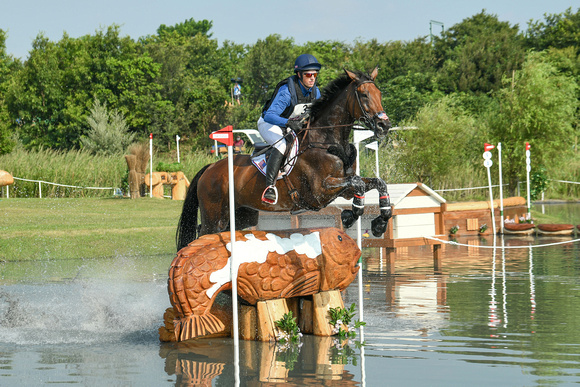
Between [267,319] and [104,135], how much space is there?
1225 inches

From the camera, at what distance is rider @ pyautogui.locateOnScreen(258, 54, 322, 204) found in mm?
6656

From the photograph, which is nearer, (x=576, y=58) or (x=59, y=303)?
(x=59, y=303)

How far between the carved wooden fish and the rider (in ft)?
1.70

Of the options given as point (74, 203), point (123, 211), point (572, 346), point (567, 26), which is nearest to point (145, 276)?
point (572, 346)

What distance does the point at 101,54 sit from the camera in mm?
40562

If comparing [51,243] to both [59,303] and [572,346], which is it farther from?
[572,346]

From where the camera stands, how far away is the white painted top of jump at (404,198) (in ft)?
38.7

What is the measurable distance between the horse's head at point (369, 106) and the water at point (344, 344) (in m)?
1.97

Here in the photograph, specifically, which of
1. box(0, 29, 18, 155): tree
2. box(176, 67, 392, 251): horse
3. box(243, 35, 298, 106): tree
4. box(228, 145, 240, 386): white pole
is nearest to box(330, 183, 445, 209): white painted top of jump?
box(176, 67, 392, 251): horse

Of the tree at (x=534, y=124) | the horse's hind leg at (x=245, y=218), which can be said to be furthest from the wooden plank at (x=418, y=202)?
the tree at (x=534, y=124)

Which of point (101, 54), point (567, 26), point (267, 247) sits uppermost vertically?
point (567, 26)

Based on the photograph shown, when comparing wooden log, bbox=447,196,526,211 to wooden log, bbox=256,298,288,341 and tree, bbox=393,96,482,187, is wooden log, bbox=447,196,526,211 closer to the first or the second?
tree, bbox=393,96,482,187

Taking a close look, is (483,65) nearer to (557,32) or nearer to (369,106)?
(557,32)

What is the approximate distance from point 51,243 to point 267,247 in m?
8.63
